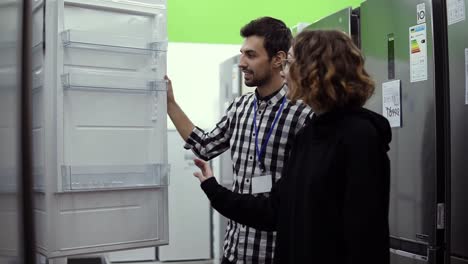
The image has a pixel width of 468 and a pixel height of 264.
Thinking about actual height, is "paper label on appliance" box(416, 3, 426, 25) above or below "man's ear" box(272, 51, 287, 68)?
above

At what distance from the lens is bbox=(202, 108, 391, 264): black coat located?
1563 millimetres

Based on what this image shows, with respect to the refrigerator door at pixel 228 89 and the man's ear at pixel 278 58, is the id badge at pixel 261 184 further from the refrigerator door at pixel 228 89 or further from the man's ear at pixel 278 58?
the refrigerator door at pixel 228 89

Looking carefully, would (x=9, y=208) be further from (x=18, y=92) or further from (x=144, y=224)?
(x=144, y=224)

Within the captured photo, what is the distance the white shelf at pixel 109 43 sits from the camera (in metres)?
2.12

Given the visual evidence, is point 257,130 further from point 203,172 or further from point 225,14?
point 225,14

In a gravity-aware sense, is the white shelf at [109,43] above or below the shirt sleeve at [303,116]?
above

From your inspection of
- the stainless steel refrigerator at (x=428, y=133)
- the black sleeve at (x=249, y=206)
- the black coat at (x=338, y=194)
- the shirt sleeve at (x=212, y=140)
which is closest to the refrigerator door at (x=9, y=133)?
the black coat at (x=338, y=194)

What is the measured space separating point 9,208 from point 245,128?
1.48 m

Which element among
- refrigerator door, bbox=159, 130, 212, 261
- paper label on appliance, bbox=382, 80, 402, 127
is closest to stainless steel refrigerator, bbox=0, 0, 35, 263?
paper label on appliance, bbox=382, 80, 402, 127

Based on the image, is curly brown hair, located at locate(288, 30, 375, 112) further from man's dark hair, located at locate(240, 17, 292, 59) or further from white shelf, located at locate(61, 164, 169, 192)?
white shelf, located at locate(61, 164, 169, 192)

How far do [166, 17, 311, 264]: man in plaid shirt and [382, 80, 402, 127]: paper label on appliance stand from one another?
1.48ft

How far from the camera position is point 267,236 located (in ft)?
7.16

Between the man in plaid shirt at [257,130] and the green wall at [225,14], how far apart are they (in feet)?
11.4

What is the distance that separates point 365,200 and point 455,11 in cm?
117
